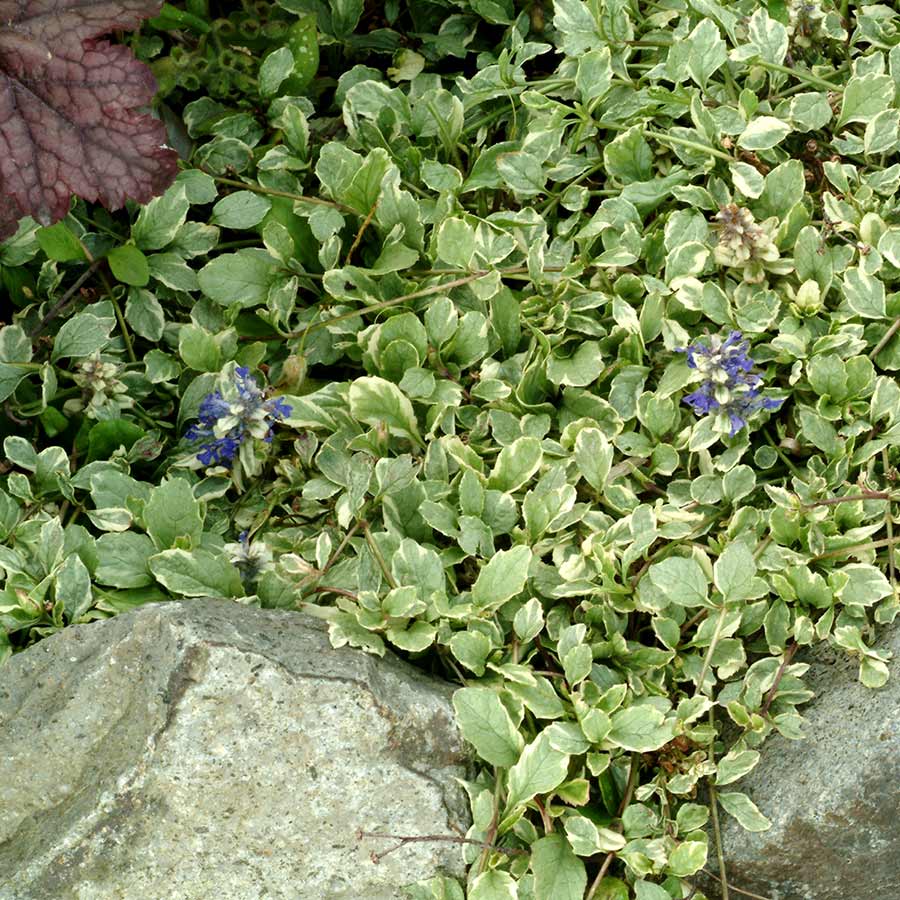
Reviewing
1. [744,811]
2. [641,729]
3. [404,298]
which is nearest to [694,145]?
[404,298]

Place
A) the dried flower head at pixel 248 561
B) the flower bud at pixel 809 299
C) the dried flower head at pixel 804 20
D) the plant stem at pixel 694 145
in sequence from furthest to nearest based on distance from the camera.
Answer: the dried flower head at pixel 804 20, the plant stem at pixel 694 145, the flower bud at pixel 809 299, the dried flower head at pixel 248 561

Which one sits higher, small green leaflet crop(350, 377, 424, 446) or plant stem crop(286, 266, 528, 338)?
plant stem crop(286, 266, 528, 338)

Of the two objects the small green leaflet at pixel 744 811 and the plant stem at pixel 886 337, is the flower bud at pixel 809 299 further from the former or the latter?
the small green leaflet at pixel 744 811

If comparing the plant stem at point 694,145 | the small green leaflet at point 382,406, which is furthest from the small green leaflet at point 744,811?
the plant stem at point 694,145

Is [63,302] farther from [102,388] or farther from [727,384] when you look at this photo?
[727,384]

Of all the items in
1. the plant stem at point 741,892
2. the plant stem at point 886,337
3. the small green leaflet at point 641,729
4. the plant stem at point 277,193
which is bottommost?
the plant stem at point 741,892

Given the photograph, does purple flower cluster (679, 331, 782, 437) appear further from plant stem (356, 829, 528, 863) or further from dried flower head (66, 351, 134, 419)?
dried flower head (66, 351, 134, 419)

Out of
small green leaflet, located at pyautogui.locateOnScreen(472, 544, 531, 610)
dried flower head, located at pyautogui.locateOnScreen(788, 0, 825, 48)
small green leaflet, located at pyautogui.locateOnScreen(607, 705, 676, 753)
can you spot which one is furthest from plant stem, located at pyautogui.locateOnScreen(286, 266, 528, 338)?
small green leaflet, located at pyautogui.locateOnScreen(607, 705, 676, 753)
